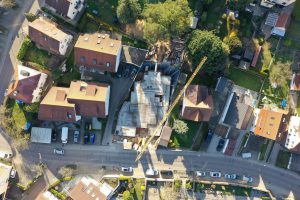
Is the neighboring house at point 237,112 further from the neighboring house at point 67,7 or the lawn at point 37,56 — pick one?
the lawn at point 37,56

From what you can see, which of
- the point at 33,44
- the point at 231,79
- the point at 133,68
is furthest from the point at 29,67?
the point at 231,79

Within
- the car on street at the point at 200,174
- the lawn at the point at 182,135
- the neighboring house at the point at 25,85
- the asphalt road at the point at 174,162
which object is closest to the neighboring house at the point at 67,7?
the neighboring house at the point at 25,85

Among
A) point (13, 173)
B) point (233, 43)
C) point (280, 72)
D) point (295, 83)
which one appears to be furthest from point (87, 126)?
point (295, 83)

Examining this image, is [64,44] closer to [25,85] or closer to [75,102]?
[25,85]

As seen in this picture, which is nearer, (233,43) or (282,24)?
(233,43)

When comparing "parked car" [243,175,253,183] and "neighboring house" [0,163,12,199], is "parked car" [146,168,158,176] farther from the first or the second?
"neighboring house" [0,163,12,199]

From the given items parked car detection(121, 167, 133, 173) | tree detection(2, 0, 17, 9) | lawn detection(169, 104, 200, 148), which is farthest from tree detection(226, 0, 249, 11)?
tree detection(2, 0, 17, 9)

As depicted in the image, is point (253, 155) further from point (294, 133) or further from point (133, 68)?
point (133, 68)
